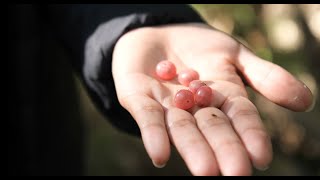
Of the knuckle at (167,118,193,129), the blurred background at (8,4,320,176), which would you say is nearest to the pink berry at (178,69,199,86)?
the knuckle at (167,118,193,129)

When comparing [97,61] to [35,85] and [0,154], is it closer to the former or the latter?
[35,85]

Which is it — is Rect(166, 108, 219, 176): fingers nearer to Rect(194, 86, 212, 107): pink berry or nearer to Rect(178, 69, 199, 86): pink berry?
Rect(194, 86, 212, 107): pink berry

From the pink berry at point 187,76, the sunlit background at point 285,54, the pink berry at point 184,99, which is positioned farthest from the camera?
the sunlit background at point 285,54

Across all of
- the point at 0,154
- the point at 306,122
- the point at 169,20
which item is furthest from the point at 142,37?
the point at 306,122

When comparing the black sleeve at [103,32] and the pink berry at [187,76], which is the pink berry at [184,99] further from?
the black sleeve at [103,32]

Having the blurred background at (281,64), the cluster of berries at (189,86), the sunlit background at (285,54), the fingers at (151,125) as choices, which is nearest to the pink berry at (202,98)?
the cluster of berries at (189,86)
